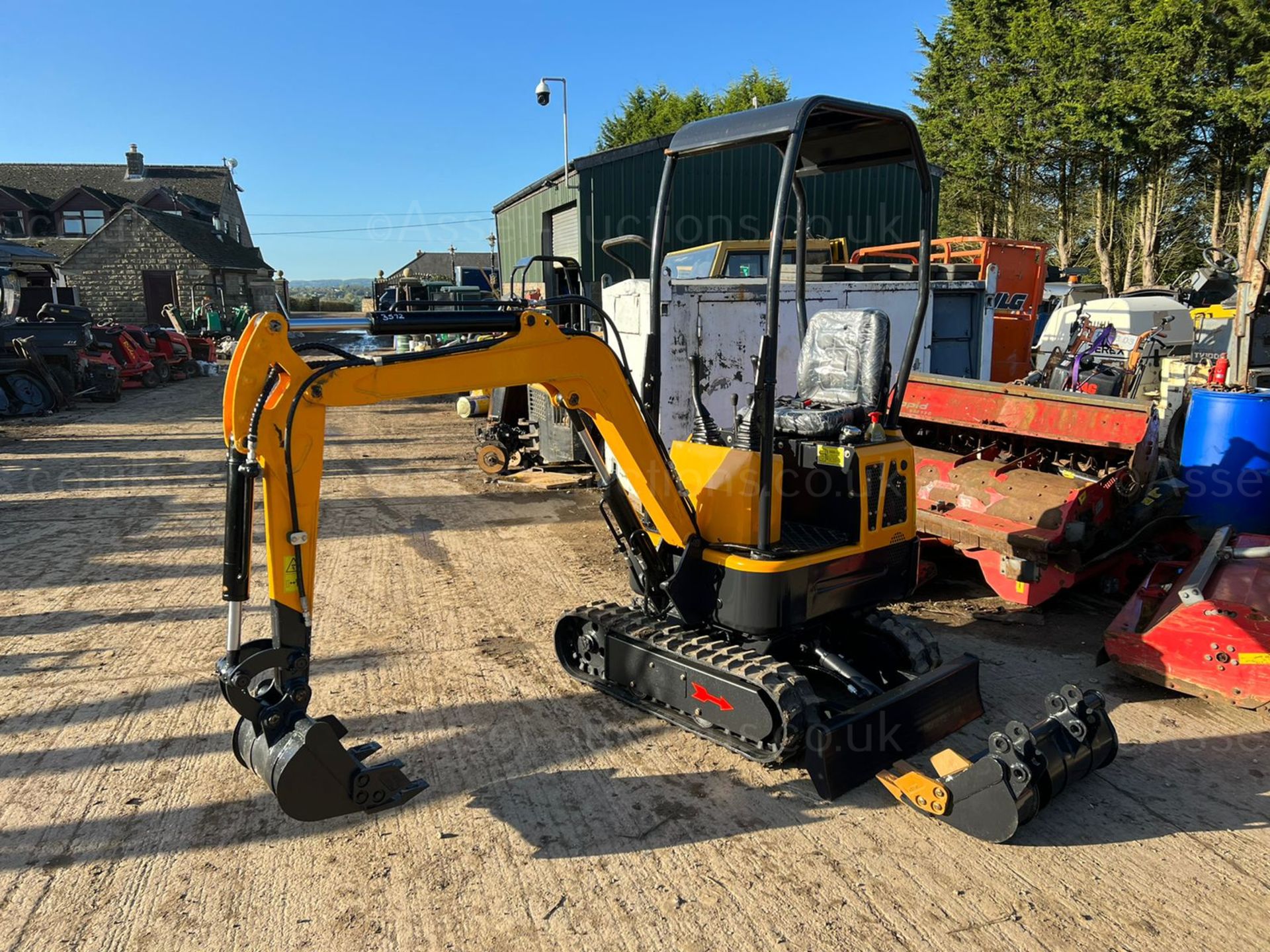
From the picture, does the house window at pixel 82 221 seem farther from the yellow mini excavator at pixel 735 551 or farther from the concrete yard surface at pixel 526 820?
the yellow mini excavator at pixel 735 551

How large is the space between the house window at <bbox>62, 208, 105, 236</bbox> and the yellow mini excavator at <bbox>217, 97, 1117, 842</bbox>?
4383cm

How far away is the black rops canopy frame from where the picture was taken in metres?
3.48

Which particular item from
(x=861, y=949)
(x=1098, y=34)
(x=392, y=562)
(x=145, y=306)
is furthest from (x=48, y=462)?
(x=1098, y=34)

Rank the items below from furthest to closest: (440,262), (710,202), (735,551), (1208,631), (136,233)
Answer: (440,262)
(136,233)
(710,202)
(1208,631)
(735,551)

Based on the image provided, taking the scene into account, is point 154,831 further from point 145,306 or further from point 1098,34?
point 145,306

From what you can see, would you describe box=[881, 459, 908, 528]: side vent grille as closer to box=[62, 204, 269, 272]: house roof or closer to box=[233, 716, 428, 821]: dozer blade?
box=[233, 716, 428, 821]: dozer blade

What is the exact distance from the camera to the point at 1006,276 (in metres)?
15.4

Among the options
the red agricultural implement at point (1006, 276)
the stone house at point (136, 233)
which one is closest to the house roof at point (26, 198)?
the stone house at point (136, 233)

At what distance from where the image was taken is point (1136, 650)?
14.6ft

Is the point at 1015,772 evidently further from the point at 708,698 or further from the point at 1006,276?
the point at 1006,276

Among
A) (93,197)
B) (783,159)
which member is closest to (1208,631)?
(783,159)

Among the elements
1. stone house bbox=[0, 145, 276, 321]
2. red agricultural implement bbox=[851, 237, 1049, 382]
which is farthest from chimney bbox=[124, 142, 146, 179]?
red agricultural implement bbox=[851, 237, 1049, 382]

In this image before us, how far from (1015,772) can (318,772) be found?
8.28 ft

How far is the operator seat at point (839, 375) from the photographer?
13.6 ft
